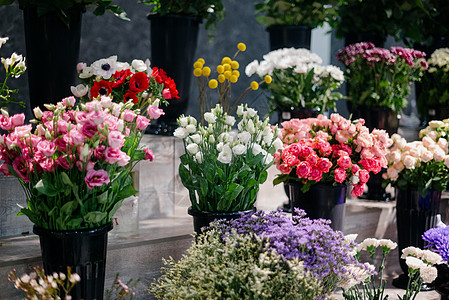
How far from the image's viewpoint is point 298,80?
126 inches

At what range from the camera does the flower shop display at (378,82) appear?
3.32m

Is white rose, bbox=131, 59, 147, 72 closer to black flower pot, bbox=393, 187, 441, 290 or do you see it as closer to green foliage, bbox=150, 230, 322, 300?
green foliage, bbox=150, 230, 322, 300

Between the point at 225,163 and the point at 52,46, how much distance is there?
39.1 inches

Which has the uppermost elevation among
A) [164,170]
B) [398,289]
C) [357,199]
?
[164,170]

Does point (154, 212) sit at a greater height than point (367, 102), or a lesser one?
lesser

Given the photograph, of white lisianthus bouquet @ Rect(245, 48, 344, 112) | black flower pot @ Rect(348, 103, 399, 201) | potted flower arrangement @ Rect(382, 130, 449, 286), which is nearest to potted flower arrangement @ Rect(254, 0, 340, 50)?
white lisianthus bouquet @ Rect(245, 48, 344, 112)

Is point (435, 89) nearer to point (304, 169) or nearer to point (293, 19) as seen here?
point (293, 19)

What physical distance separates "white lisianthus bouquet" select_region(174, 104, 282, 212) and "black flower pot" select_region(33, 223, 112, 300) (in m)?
0.38

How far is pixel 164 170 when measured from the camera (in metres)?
2.76

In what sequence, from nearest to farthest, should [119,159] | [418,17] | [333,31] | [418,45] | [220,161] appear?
[119,159] < [220,161] < [418,17] < [418,45] < [333,31]

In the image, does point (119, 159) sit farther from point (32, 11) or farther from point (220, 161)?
point (32, 11)

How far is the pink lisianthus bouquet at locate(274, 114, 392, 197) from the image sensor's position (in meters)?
2.29

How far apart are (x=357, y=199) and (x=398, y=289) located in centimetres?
76

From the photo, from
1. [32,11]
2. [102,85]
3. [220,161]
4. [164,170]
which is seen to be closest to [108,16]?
[32,11]
